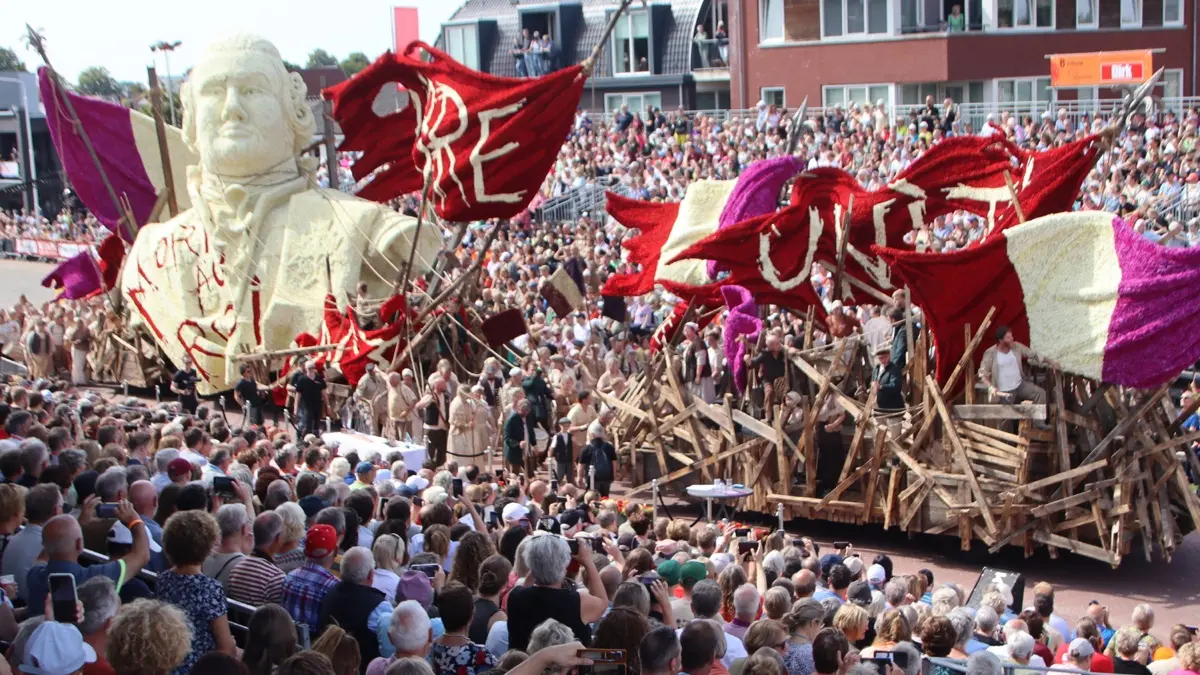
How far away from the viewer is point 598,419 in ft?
55.8

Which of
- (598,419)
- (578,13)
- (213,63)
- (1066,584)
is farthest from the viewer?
(578,13)

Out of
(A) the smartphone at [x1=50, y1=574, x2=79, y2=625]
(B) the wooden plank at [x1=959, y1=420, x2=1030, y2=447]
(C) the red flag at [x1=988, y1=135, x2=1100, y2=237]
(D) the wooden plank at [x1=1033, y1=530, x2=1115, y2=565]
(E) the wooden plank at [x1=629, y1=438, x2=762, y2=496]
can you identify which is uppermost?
(C) the red flag at [x1=988, y1=135, x2=1100, y2=237]

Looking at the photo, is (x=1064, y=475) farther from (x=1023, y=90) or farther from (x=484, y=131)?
(x=1023, y=90)

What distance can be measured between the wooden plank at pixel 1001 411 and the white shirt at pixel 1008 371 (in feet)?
0.55

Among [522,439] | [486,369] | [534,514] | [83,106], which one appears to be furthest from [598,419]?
[83,106]

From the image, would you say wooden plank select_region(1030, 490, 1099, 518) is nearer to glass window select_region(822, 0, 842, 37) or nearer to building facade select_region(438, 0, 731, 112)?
glass window select_region(822, 0, 842, 37)

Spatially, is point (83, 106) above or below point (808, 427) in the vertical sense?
above

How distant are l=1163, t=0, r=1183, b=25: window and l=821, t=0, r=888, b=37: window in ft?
18.8

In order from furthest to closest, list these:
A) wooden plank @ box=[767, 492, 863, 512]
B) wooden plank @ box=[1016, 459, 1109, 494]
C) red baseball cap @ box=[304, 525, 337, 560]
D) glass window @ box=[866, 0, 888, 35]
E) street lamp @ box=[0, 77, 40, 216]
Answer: street lamp @ box=[0, 77, 40, 216] < glass window @ box=[866, 0, 888, 35] < wooden plank @ box=[767, 492, 863, 512] < wooden plank @ box=[1016, 459, 1109, 494] < red baseball cap @ box=[304, 525, 337, 560]

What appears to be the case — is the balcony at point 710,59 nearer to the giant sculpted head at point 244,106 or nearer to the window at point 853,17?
the window at point 853,17

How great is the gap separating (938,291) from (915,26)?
21492 mm

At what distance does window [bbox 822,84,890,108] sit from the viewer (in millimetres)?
34969

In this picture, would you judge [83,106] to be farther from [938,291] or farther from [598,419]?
[938,291]

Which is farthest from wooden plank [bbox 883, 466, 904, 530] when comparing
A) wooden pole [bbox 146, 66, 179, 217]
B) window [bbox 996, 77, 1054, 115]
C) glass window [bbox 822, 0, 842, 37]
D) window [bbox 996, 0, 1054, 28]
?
glass window [bbox 822, 0, 842, 37]
